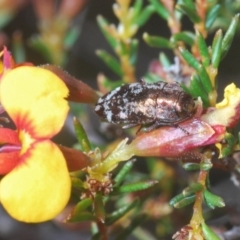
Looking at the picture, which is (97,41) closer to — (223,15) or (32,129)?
(223,15)

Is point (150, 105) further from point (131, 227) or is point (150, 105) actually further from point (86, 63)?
point (86, 63)

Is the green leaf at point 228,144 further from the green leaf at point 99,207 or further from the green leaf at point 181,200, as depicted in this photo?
the green leaf at point 99,207

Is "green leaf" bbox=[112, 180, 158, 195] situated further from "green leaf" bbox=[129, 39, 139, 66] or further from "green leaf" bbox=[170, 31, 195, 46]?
"green leaf" bbox=[129, 39, 139, 66]

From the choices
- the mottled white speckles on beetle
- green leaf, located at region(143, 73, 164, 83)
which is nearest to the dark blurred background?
green leaf, located at region(143, 73, 164, 83)

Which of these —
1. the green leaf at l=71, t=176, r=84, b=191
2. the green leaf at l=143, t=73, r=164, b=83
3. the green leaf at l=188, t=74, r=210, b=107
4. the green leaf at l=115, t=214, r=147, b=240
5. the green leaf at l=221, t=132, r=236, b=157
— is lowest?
the green leaf at l=115, t=214, r=147, b=240

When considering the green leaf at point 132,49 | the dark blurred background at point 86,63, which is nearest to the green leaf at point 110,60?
the green leaf at point 132,49

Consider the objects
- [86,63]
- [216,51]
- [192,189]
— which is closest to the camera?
[192,189]

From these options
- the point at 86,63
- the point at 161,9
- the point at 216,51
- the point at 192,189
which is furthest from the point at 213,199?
the point at 86,63

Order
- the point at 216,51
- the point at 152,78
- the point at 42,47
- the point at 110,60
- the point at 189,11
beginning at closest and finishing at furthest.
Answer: the point at 216,51
the point at 189,11
the point at 152,78
the point at 110,60
the point at 42,47
